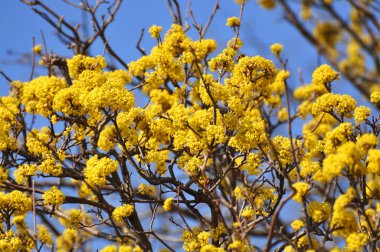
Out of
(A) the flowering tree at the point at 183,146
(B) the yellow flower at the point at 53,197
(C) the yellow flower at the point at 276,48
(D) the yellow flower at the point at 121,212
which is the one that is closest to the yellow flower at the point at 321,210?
(A) the flowering tree at the point at 183,146

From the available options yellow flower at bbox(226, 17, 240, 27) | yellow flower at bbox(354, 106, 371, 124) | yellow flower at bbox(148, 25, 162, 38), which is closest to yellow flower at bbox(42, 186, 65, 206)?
yellow flower at bbox(148, 25, 162, 38)

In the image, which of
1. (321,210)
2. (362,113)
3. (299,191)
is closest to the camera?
(299,191)

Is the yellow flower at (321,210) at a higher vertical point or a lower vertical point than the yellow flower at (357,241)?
higher

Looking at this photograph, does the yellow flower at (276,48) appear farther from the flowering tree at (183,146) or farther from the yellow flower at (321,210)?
the yellow flower at (321,210)

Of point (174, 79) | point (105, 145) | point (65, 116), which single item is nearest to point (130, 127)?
point (105, 145)

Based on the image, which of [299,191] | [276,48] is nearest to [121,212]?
[299,191]

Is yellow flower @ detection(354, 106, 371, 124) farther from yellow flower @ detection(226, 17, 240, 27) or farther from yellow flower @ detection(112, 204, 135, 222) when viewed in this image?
yellow flower @ detection(112, 204, 135, 222)

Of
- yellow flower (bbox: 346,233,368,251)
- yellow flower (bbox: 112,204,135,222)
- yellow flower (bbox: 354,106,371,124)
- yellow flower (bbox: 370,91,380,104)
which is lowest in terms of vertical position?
yellow flower (bbox: 346,233,368,251)

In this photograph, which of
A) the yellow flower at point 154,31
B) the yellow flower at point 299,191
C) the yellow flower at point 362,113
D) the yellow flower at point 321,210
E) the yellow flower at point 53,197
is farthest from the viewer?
the yellow flower at point 154,31

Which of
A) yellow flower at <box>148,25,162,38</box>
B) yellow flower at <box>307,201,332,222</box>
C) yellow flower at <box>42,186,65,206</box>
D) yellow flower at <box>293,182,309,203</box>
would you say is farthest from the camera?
yellow flower at <box>148,25,162,38</box>

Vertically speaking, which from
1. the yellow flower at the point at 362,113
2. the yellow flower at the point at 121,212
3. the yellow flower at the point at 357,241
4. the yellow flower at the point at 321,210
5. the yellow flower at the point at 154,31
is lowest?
the yellow flower at the point at 357,241

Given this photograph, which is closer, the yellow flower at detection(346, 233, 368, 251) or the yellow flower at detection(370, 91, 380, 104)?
the yellow flower at detection(346, 233, 368, 251)

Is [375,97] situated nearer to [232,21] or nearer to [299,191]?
[299,191]

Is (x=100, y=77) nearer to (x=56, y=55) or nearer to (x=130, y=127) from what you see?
(x=130, y=127)
